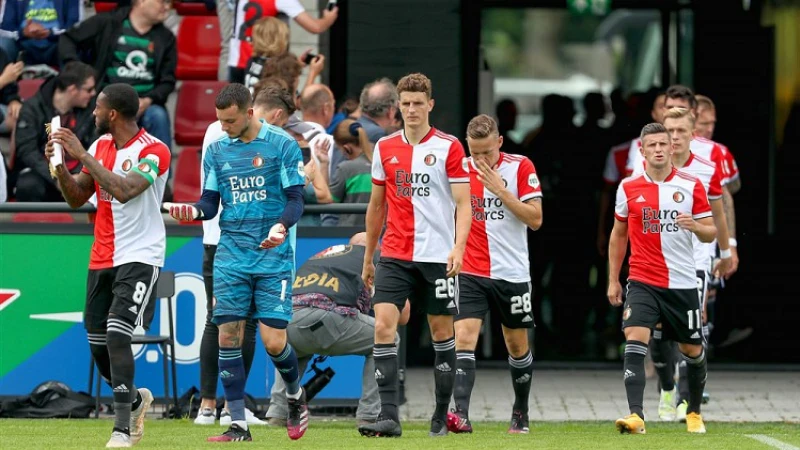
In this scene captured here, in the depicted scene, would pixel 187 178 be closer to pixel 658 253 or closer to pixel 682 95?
pixel 682 95

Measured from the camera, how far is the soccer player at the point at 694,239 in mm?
10852

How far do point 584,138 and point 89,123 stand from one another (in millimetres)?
5170

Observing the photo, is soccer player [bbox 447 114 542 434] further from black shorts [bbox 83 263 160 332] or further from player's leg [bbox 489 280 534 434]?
black shorts [bbox 83 263 160 332]

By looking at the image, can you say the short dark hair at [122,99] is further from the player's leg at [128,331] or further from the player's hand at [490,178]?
the player's hand at [490,178]

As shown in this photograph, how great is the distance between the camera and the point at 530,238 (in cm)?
1558

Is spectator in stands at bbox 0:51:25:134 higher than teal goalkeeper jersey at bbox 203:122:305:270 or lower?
higher

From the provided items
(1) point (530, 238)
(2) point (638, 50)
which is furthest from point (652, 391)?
(2) point (638, 50)

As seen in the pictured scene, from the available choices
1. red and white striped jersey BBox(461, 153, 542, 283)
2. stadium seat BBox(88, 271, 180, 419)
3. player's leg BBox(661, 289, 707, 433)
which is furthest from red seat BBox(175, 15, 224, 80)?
player's leg BBox(661, 289, 707, 433)

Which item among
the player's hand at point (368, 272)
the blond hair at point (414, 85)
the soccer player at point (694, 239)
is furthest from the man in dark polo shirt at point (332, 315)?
the soccer player at point (694, 239)

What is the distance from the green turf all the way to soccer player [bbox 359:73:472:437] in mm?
391

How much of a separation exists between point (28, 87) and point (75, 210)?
2.75 m

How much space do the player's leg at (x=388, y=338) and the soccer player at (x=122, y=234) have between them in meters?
1.26

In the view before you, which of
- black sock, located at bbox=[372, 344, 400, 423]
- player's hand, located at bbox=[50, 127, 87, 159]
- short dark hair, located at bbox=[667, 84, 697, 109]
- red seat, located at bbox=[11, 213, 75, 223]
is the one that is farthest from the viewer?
red seat, located at bbox=[11, 213, 75, 223]

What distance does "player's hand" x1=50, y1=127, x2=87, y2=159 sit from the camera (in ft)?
28.3
